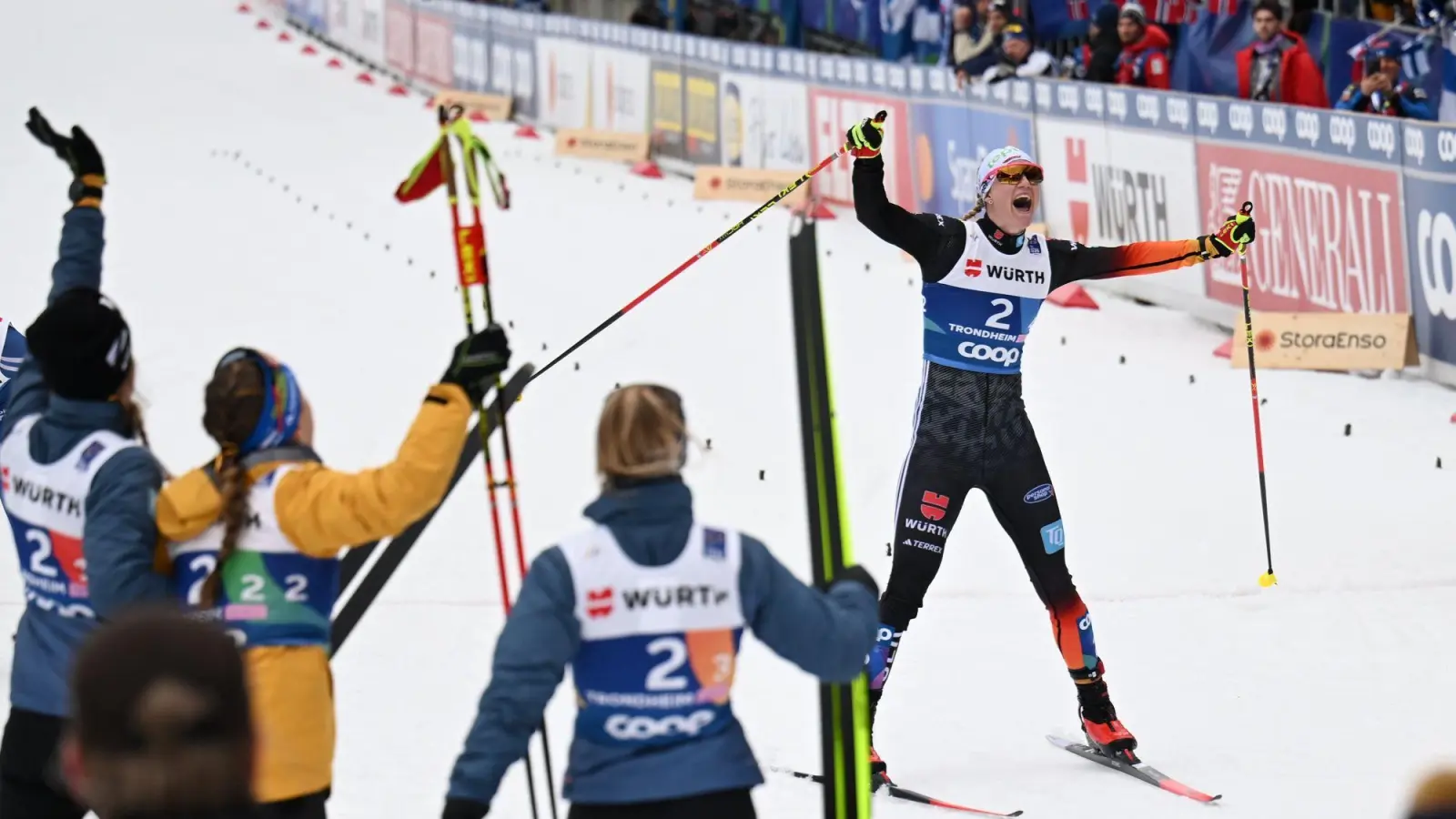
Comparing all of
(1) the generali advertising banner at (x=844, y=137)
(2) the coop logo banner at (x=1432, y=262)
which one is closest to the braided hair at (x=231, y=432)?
(2) the coop logo banner at (x=1432, y=262)

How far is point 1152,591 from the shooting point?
347 inches

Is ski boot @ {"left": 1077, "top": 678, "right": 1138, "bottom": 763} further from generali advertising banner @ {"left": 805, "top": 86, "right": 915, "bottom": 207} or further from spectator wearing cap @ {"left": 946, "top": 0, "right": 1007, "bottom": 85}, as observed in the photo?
generali advertising banner @ {"left": 805, "top": 86, "right": 915, "bottom": 207}

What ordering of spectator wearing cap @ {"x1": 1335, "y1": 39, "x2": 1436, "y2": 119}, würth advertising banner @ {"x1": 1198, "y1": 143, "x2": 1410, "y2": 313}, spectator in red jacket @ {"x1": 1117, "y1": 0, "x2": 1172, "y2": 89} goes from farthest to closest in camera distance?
spectator in red jacket @ {"x1": 1117, "y1": 0, "x2": 1172, "y2": 89} → spectator wearing cap @ {"x1": 1335, "y1": 39, "x2": 1436, "y2": 119} → würth advertising banner @ {"x1": 1198, "y1": 143, "x2": 1410, "y2": 313}

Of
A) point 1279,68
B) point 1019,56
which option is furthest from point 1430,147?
point 1019,56

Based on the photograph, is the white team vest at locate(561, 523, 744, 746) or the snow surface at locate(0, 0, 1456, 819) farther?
the snow surface at locate(0, 0, 1456, 819)

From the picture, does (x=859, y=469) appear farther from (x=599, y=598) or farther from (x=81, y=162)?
(x=599, y=598)

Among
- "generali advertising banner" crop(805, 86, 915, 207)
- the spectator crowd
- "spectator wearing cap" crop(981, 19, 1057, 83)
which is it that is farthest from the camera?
"generali advertising banner" crop(805, 86, 915, 207)

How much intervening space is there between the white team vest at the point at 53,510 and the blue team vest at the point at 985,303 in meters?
3.00

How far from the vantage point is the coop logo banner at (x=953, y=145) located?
1633 cm

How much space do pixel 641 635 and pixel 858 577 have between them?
0.51 metres

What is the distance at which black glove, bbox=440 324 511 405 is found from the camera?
4.04m

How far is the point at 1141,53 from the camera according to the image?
16203 millimetres

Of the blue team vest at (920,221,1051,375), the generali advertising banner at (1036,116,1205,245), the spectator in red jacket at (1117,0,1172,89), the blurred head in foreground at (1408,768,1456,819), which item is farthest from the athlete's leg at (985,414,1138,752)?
the spectator in red jacket at (1117,0,1172,89)

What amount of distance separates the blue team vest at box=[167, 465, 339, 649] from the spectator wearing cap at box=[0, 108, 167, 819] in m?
0.12
